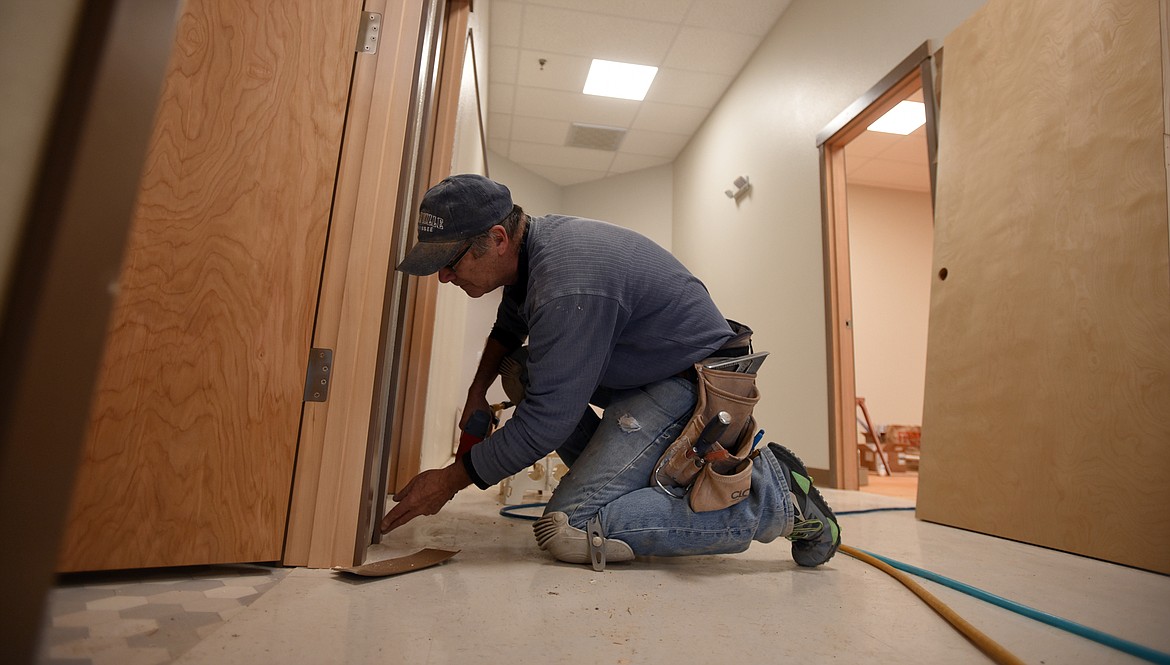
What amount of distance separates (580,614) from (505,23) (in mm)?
4066

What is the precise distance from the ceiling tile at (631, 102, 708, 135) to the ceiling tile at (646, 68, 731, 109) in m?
0.08

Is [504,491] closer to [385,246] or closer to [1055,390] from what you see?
[385,246]

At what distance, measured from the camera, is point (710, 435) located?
49.7 inches

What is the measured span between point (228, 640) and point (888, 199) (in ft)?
21.8

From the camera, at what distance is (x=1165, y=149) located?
142 cm

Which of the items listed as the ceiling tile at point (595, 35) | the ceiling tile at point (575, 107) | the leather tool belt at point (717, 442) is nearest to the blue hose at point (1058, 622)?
the leather tool belt at point (717, 442)

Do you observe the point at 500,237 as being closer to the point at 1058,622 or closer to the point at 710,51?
the point at 1058,622

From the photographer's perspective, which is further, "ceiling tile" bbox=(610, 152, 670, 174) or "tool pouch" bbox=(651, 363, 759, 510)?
"ceiling tile" bbox=(610, 152, 670, 174)

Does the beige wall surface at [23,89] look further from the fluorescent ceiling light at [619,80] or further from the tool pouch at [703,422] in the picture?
the fluorescent ceiling light at [619,80]

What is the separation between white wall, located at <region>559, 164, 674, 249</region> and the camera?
596cm

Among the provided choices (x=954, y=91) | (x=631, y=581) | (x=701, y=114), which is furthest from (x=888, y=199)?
(x=631, y=581)

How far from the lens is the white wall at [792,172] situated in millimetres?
2844

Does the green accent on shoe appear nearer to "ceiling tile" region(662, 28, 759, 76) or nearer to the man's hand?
the man's hand

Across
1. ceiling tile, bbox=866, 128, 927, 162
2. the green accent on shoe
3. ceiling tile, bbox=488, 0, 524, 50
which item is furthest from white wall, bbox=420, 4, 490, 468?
ceiling tile, bbox=866, 128, 927, 162
